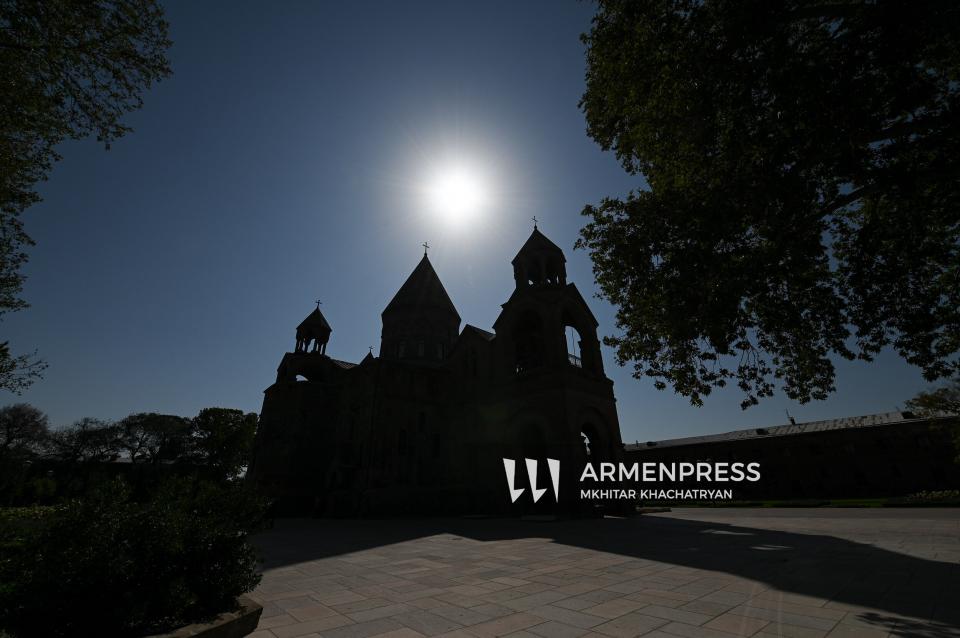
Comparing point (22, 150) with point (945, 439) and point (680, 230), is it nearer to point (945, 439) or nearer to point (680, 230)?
point (680, 230)

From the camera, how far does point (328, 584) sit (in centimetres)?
680

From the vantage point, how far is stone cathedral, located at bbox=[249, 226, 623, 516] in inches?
840

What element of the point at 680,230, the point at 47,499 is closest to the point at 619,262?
the point at 680,230

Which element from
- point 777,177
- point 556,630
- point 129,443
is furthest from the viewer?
point 129,443

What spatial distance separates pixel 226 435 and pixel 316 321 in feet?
87.2

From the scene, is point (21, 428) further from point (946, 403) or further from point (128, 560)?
point (946, 403)

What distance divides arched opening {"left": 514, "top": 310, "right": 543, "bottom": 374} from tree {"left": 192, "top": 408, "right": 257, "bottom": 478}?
1520 inches

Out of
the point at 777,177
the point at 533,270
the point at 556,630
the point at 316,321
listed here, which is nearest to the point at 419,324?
the point at 316,321

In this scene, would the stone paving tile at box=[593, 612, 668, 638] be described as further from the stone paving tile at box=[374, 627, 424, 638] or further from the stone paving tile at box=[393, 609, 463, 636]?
the stone paving tile at box=[374, 627, 424, 638]

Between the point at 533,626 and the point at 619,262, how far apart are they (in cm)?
809

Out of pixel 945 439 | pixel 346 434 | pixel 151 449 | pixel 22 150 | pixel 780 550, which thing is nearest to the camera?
pixel 780 550

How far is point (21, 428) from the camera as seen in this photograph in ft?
160

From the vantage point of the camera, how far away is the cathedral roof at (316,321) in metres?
34.4

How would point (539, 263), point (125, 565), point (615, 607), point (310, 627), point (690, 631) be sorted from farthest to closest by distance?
point (539, 263) → point (615, 607) → point (310, 627) → point (690, 631) → point (125, 565)
